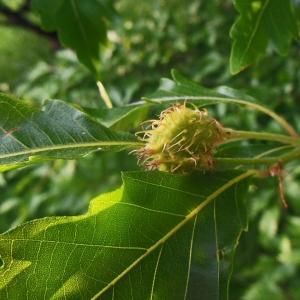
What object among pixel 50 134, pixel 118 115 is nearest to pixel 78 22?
pixel 118 115

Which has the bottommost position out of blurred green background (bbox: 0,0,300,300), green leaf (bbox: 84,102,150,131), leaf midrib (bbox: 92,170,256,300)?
blurred green background (bbox: 0,0,300,300)

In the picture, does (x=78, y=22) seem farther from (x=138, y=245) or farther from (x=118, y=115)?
(x=138, y=245)

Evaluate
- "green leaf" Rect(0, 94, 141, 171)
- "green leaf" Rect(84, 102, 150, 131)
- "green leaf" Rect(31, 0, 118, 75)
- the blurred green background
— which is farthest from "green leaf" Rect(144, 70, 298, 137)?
the blurred green background

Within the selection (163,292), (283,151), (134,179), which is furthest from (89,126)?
(283,151)

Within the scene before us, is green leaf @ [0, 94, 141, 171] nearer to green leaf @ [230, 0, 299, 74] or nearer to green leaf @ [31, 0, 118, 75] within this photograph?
green leaf @ [230, 0, 299, 74]

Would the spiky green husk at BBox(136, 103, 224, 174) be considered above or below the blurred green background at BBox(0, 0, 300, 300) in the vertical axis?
above

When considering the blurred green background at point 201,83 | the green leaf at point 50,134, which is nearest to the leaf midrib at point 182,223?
the green leaf at point 50,134

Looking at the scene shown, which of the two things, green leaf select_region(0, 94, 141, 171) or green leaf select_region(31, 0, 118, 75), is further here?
green leaf select_region(31, 0, 118, 75)
